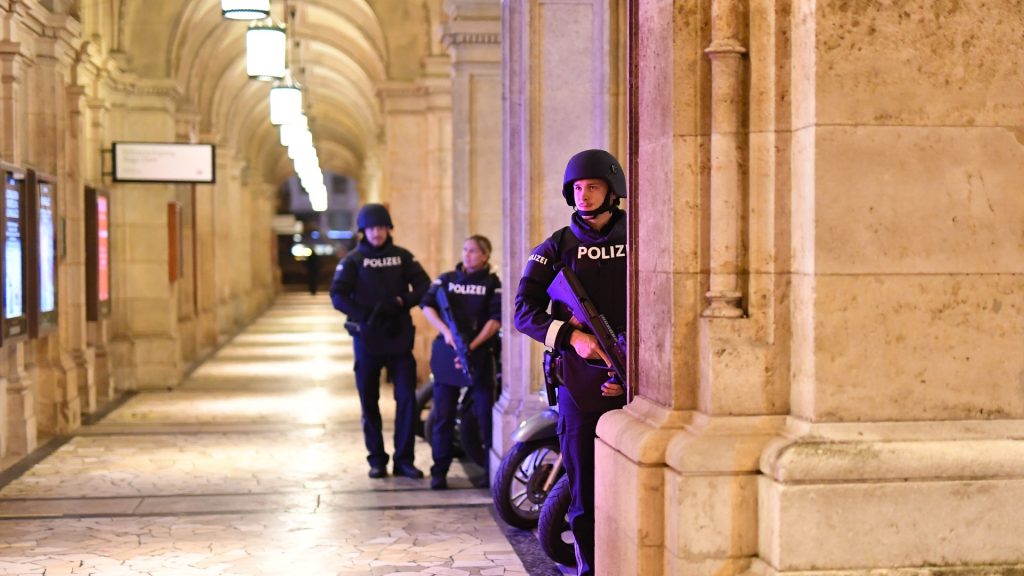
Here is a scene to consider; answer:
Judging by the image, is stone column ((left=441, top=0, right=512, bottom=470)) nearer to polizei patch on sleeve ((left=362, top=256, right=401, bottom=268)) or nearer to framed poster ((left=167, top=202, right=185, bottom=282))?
polizei patch on sleeve ((left=362, top=256, right=401, bottom=268))

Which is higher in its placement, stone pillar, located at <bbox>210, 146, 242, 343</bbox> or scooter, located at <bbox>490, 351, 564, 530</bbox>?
stone pillar, located at <bbox>210, 146, 242, 343</bbox>

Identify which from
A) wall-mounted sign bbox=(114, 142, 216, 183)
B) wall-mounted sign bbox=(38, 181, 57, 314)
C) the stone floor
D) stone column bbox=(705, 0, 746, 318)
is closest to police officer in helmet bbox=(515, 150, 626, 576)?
the stone floor

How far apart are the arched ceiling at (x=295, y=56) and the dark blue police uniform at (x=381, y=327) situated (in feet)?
24.4

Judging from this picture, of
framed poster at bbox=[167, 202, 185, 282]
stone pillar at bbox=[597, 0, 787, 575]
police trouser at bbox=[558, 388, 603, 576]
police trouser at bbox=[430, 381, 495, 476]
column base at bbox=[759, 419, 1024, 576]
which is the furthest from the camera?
framed poster at bbox=[167, 202, 185, 282]

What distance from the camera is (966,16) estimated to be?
4.58 metres

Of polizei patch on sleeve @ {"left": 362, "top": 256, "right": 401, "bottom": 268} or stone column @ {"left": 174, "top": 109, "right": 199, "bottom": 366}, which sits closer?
polizei patch on sleeve @ {"left": 362, "top": 256, "right": 401, "bottom": 268}

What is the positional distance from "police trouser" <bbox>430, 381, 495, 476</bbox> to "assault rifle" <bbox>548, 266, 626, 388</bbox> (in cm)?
406

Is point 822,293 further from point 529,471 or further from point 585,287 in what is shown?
point 529,471

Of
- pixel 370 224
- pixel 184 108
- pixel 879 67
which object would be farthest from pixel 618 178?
pixel 184 108

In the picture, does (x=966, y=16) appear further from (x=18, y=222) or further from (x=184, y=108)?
(x=184, y=108)

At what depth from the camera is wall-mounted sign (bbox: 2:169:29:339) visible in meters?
11.4

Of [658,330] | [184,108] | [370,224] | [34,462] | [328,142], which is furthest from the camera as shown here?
[328,142]

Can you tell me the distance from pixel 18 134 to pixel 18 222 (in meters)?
0.87

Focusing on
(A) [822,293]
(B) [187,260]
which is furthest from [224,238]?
(A) [822,293]
